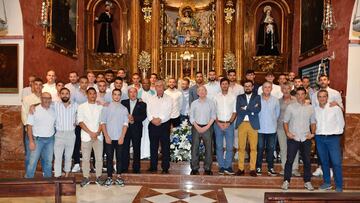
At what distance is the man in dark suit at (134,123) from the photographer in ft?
21.6

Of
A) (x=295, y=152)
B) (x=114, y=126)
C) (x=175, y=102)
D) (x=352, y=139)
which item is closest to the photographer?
(x=295, y=152)

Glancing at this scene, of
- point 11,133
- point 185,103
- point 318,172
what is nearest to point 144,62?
point 185,103

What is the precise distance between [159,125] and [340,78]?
145 inches

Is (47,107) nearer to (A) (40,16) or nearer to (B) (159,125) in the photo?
(B) (159,125)

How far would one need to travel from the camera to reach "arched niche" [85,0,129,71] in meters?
11.7

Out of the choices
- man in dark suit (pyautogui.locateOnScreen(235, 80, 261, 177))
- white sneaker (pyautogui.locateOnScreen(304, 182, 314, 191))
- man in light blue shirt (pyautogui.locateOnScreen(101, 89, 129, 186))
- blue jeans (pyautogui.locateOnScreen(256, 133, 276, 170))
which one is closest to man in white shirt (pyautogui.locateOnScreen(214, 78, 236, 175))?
man in dark suit (pyautogui.locateOnScreen(235, 80, 261, 177))

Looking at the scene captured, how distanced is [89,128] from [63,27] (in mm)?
4463

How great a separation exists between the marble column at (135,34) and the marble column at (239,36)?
9.30 ft

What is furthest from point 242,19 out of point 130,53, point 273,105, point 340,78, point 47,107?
point 47,107

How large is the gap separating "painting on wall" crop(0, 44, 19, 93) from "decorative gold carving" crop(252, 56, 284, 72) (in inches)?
263

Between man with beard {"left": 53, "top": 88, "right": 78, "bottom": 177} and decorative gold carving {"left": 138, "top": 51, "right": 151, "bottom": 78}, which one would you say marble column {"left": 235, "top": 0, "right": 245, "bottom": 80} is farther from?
man with beard {"left": 53, "top": 88, "right": 78, "bottom": 177}

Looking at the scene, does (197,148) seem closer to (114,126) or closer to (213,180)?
(213,180)

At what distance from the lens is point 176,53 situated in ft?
39.0

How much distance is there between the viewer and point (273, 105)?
649cm
